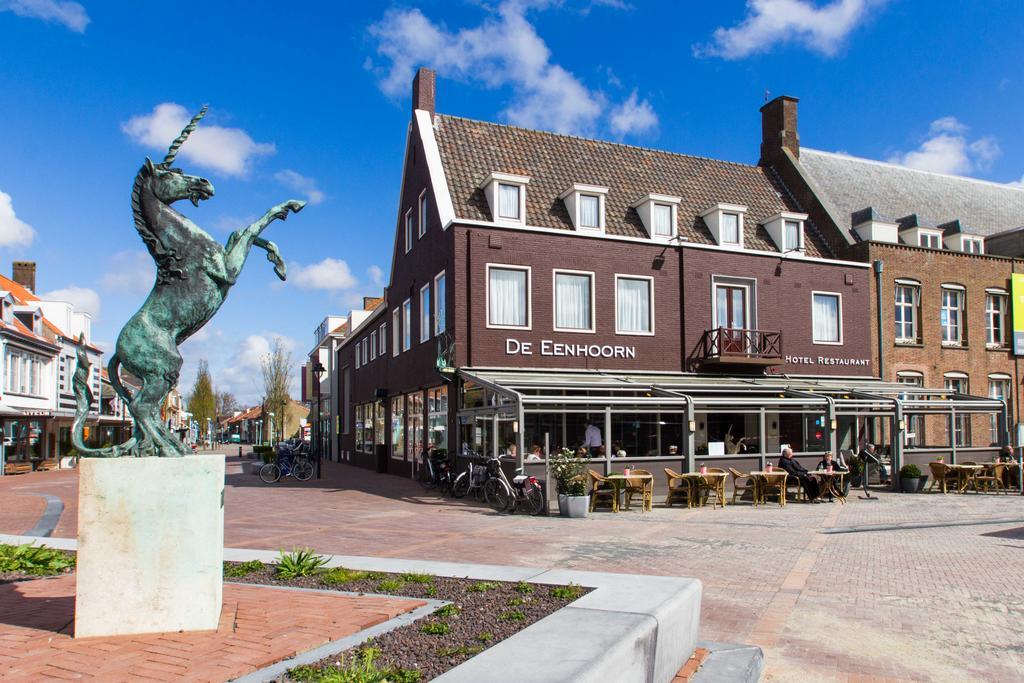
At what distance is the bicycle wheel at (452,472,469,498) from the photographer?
707 inches

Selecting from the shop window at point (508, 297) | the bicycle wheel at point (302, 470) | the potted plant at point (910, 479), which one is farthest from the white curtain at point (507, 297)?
the potted plant at point (910, 479)

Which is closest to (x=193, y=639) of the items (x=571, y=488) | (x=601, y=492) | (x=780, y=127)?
(x=571, y=488)

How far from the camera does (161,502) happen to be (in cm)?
518

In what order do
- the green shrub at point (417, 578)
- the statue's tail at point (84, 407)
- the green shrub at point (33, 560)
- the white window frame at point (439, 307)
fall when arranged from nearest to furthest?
the statue's tail at point (84, 407), the green shrub at point (417, 578), the green shrub at point (33, 560), the white window frame at point (439, 307)

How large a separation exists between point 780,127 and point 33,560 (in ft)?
87.7

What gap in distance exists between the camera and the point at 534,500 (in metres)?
15.2

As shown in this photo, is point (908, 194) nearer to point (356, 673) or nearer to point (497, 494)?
point (497, 494)

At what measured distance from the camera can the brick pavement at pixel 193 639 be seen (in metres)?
4.38

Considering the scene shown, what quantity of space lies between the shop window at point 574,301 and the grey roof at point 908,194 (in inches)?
392

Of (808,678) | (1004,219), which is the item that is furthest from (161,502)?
(1004,219)

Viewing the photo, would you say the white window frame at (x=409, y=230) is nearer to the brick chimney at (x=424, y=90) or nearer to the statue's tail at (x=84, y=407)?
the brick chimney at (x=424, y=90)

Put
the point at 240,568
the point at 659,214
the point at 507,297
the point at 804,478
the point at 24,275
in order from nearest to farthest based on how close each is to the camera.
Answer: the point at 240,568 < the point at 804,478 < the point at 507,297 < the point at 659,214 < the point at 24,275

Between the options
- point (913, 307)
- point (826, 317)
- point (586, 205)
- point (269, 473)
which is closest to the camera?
point (586, 205)

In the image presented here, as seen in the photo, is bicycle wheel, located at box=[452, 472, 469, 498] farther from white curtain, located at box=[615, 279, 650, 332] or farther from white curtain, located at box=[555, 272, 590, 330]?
white curtain, located at box=[615, 279, 650, 332]
